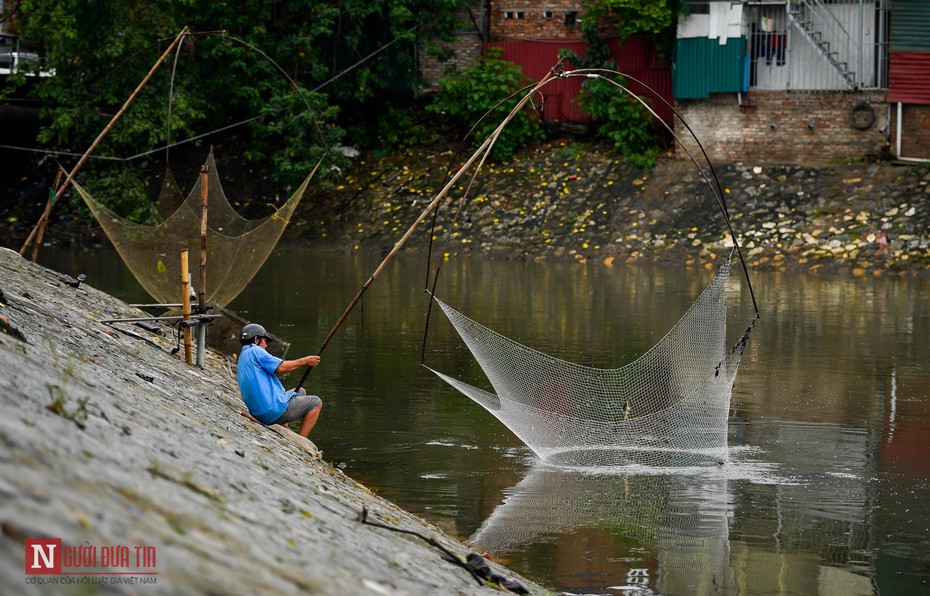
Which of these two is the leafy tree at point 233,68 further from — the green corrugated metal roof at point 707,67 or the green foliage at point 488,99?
the green corrugated metal roof at point 707,67

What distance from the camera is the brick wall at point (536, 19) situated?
92.6 ft

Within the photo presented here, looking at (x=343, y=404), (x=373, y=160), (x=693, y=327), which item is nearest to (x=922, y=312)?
(x=693, y=327)

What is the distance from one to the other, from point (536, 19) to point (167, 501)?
2488 cm

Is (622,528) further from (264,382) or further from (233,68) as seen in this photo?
(233,68)

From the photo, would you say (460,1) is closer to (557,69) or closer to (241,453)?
(557,69)

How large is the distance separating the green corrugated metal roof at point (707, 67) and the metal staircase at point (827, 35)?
4.01 ft

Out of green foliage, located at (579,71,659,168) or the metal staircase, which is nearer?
the metal staircase

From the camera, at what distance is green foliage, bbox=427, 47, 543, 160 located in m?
27.3

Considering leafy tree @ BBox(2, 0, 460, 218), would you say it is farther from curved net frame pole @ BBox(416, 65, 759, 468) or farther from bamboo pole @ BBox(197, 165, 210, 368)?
curved net frame pole @ BBox(416, 65, 759, 468)

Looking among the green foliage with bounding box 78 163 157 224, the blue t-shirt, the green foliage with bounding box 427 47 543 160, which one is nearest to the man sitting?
the blue t-shirt

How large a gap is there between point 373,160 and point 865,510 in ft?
69.4

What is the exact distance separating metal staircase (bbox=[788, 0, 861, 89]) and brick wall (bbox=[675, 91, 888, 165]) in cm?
56

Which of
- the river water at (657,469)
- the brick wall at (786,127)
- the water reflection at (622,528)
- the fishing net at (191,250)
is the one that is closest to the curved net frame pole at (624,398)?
the river water at (657,469)

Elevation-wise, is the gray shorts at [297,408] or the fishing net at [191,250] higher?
the fishing net at [191,250]
